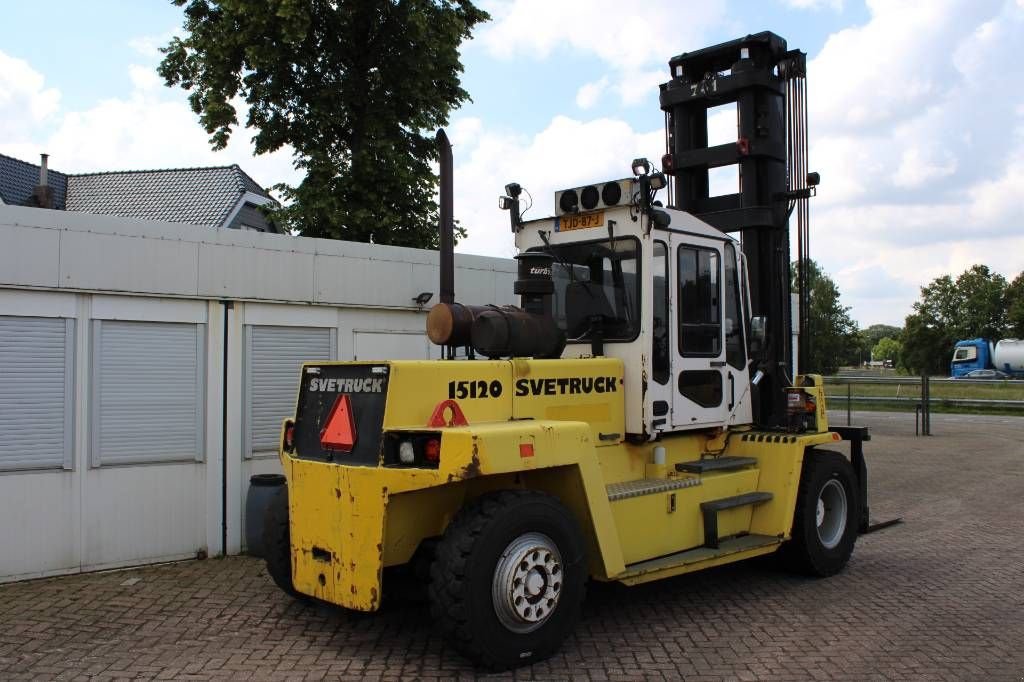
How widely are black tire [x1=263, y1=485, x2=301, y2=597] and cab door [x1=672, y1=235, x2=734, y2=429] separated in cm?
298

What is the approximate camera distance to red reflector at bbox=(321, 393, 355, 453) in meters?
5.58

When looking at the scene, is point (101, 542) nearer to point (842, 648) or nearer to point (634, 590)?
point (634, 590)

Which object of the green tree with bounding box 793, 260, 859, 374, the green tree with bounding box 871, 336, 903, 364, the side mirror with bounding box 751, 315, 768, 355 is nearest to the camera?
the side mirror with bounding box 751, 315, 768, 355

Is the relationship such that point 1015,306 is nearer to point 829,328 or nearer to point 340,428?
point 829,328

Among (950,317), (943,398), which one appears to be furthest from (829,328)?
(943,398)

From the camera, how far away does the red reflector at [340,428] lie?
18.3 ft

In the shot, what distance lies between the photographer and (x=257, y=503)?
7.83 meters

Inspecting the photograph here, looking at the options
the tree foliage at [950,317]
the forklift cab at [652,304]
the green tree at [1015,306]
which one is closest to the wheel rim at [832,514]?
the forklift cab at [652,304]

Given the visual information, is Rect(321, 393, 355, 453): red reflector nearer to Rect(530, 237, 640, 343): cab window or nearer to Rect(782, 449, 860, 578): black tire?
Rect(530, 237, 640, 343): cab window

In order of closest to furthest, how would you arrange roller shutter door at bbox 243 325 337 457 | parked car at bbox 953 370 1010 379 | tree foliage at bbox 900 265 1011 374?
roller shutter door at bbox 243 325 337 457 < parked car at bbox 953 370 1010 379 < tree foliage at bbox 900 265 1011 374

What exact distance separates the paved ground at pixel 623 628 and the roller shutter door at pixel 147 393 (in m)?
1.08

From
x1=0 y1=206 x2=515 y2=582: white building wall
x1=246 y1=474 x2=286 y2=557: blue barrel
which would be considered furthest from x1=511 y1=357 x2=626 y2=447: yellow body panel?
x1=0 y1=206 x2=515 y2=582: white building wall

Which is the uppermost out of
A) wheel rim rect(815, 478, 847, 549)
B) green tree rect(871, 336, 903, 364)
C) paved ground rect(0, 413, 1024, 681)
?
green tree rect(871, 336, 903, 364)

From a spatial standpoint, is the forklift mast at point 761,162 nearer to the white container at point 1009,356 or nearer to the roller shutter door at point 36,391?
the roller shutter door at point 36,391
